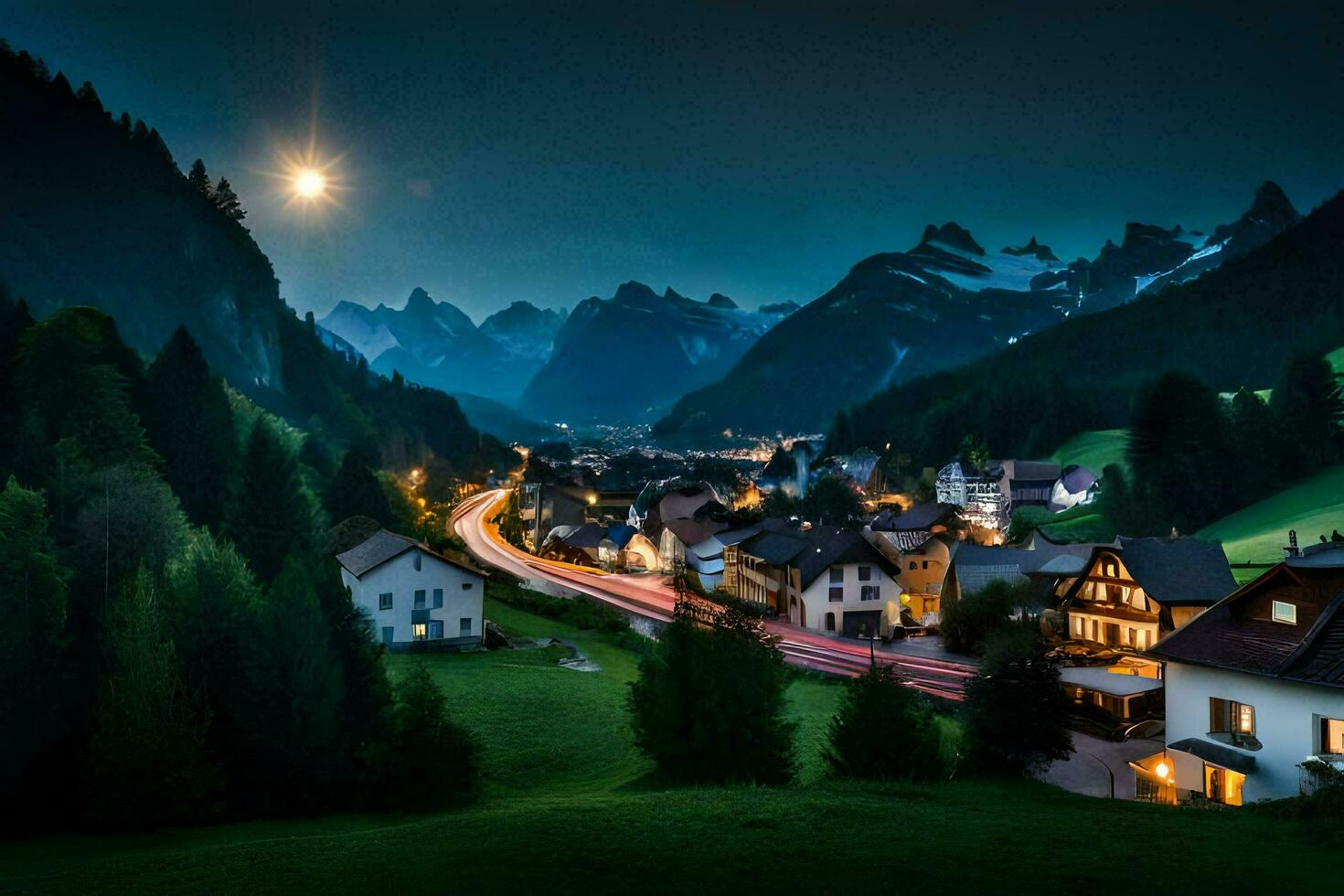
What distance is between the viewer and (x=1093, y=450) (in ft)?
446

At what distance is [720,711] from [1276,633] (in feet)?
55.7

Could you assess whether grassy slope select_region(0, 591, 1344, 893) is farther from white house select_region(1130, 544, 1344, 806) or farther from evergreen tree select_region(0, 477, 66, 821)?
white house select_region(1130, 544, 1344, 806)

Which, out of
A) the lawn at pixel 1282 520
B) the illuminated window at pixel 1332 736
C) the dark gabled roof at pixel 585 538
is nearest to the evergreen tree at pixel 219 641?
the illuminated window at pixel 1332 736

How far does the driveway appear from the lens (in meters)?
28.5

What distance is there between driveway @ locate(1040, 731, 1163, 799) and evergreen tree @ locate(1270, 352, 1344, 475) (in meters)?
79.1

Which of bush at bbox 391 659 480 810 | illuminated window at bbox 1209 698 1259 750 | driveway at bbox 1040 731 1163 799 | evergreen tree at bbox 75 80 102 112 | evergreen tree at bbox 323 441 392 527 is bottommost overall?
driveway at bbox 1040 731 1163 799

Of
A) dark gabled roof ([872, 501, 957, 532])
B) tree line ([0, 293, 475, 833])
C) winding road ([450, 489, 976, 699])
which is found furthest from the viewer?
dark gabled roof ([872, 501, 957, 532])

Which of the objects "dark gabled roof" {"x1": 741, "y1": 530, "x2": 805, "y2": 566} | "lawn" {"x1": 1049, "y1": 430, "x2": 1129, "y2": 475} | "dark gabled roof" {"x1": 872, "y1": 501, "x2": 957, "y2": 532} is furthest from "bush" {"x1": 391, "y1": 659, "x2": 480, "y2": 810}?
"lawn" {"x1": 1049, "y1": 430, "x2": 1129, "y2": 475}

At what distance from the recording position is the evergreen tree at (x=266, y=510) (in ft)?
188

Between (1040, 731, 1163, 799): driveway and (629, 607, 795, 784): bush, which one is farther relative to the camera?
→ (1040, 731, 1163, 799): driveway

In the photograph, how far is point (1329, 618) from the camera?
964 inches

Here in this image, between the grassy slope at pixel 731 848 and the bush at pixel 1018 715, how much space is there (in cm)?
232

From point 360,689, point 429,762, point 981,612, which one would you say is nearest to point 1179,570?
point 981,612

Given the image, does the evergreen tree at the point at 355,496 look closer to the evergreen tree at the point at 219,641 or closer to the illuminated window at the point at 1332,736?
the evergreen tree at the point at 219,641
